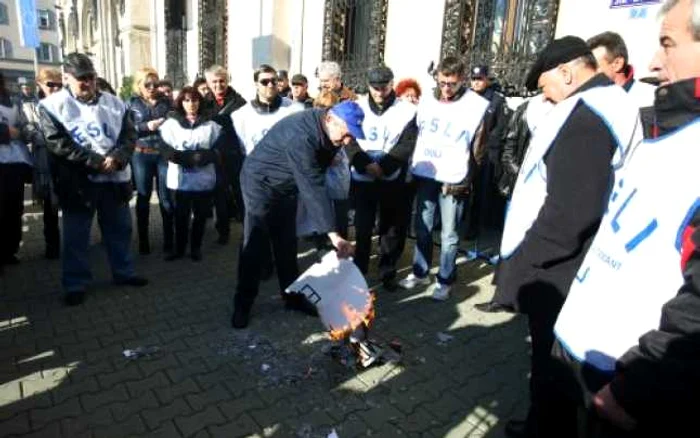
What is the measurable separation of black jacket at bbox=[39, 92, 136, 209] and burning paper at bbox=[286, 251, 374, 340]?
6.98 ft

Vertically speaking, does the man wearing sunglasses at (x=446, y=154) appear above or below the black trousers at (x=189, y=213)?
above

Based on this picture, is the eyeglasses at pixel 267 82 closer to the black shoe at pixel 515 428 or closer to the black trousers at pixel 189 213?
the black trousers at pixel 189 213

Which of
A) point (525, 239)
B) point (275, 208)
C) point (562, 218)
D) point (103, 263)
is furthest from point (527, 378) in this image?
point (103, 263)

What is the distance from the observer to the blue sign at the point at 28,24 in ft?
36.0

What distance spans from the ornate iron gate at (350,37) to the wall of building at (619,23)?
3639mm

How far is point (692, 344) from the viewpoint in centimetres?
107

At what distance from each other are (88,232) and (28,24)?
9.77m

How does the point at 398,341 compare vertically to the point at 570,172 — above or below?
below

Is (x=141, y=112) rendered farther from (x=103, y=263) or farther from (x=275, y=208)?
(x=275, y=208)

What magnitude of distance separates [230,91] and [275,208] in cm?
249

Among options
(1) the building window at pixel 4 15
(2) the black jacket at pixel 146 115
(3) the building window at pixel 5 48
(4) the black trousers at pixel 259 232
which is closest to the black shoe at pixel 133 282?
(4) the black trousers at pixel 259 232

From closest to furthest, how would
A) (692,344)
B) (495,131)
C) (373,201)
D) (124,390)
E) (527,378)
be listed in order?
(692,344) → (124,390) → (527,378) → (373,201) → (495,131)

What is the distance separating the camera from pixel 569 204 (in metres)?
1.85

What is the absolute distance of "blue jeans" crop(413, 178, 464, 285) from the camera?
4312 millimetres
